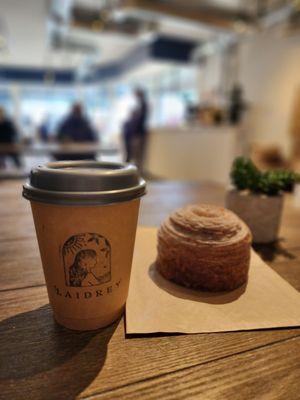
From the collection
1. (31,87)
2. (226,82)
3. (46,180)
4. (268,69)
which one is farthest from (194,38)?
(31,87)

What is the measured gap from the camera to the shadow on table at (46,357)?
33cm

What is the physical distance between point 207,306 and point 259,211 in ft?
1.19

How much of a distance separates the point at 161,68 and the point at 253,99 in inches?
132

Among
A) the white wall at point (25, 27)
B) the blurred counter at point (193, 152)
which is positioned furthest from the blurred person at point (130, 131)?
the white wall at point (25, 27)

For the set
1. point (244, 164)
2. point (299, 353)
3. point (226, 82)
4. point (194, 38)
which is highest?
point (194, 38)

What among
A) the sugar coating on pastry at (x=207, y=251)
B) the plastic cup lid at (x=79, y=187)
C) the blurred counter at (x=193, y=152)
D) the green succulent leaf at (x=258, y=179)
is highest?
the plastic cup lid at (x=79, y=187)

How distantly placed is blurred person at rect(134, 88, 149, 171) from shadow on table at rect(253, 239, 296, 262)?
4.61 meters

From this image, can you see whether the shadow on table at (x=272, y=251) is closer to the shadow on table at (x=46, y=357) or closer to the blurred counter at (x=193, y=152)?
the shadow on table at (x=46, y=357)

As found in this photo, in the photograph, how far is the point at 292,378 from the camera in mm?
358

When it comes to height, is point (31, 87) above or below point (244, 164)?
above

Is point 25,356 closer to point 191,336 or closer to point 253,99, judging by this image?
point 191,336

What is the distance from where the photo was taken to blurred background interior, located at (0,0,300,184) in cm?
414

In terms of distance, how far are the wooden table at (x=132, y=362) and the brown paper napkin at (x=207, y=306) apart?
Result: 2 cm

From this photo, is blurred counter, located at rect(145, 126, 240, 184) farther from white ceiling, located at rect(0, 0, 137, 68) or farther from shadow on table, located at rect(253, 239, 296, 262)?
shadow on table, located at rect(253, 239, 296, 262)
